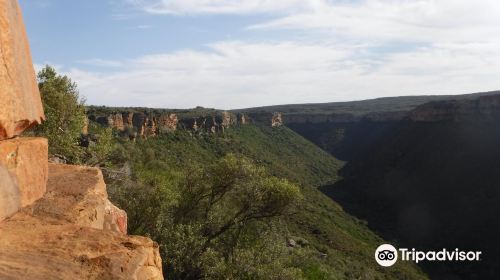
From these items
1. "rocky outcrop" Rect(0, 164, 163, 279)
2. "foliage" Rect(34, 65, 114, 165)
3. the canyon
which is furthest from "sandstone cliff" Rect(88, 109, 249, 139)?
"rocky outcrop" Rect(0, 164, 163, 279)

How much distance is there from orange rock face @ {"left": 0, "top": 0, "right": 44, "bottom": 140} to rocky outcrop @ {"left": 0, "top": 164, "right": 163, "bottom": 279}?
165 centimetres

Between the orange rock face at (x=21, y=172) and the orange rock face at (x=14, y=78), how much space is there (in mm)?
313

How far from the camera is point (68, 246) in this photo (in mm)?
6645

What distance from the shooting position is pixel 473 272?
161 feet

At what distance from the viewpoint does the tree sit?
66.1ft

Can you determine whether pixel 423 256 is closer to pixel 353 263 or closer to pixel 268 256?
pixel 353 263

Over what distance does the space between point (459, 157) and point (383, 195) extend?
16580mm

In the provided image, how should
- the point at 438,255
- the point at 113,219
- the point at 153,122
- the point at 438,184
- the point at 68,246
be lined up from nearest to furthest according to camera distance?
the point at 68,246 < the point at 113,219 < the point at 438,255 < the point at 153,122 < the point at 438,184

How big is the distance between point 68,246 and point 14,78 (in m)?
3.54

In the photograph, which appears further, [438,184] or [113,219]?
[438,184]

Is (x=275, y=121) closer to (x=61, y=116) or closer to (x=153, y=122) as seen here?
(x=153, y=122)

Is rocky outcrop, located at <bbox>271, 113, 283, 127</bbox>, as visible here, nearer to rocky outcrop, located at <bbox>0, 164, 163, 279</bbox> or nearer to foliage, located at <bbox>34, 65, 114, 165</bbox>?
foliage, located at <bbox>34, 65, 114, 165</bbox>

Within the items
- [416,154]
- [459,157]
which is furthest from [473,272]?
[416,154]

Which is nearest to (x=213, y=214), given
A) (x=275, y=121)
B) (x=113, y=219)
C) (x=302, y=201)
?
(x=302, y=201)
